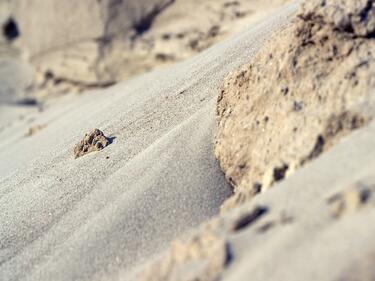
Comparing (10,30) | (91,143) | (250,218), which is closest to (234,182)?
(250,218)

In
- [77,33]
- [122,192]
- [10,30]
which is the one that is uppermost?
[10,30]

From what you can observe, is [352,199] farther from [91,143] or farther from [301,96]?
[91,143]

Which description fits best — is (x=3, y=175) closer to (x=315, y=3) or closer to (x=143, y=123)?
(x=143, y=123)

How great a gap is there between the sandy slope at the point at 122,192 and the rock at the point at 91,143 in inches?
2.2

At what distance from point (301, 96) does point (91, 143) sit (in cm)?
116

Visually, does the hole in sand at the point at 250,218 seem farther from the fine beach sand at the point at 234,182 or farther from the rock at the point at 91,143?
the rock at the point at 91,143

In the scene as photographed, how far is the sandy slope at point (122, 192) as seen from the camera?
1.95 m

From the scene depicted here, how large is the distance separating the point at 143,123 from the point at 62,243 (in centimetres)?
89

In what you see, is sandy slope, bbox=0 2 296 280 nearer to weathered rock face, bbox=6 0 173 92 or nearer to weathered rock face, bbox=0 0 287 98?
weathered rock face, bbox=0 0 287 98

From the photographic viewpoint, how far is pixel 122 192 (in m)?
2.20

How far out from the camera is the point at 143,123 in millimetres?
2809

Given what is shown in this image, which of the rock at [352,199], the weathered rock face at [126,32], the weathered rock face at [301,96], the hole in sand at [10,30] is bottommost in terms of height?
the rock at [352,199]

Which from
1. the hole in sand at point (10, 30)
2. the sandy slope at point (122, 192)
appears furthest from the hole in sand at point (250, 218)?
the hole in sand at point (10, 30)

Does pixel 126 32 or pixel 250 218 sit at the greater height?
pixel 126 32
